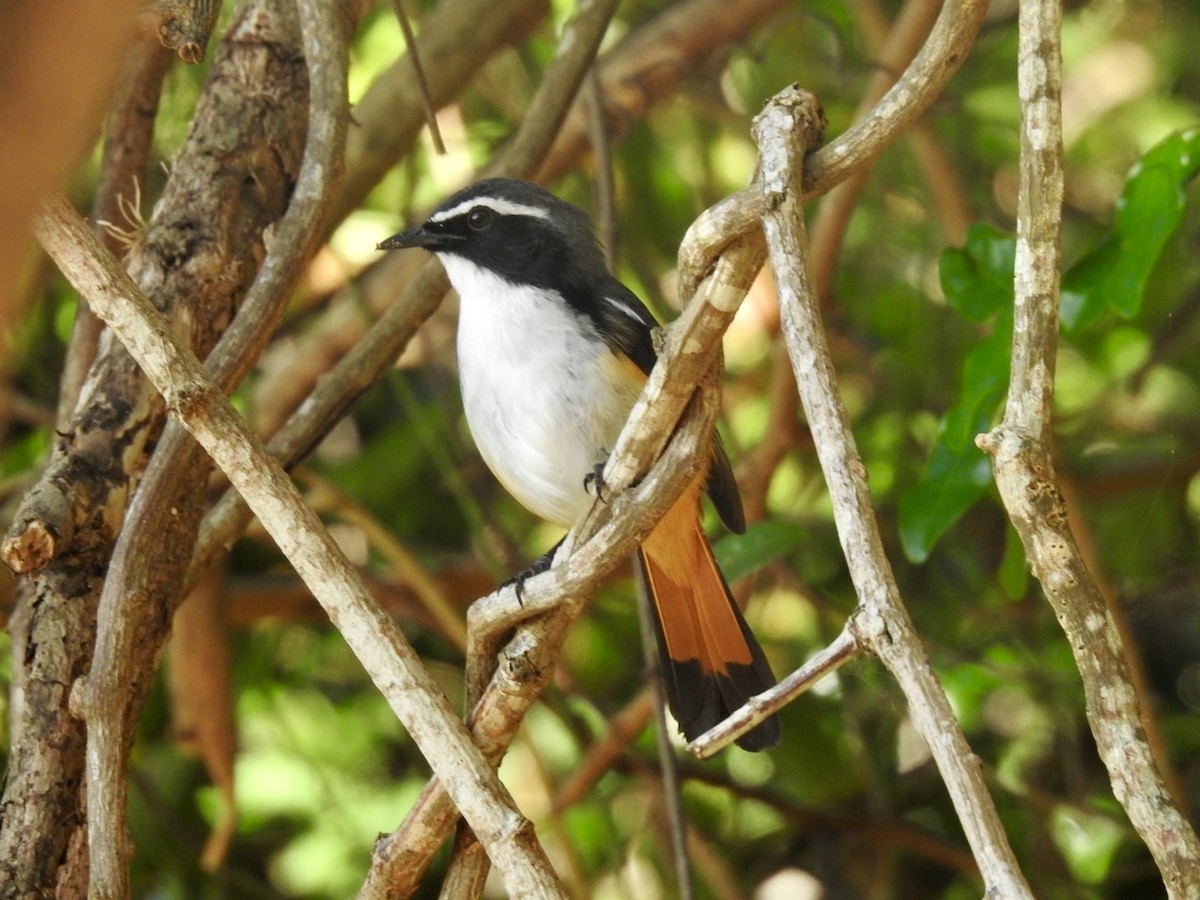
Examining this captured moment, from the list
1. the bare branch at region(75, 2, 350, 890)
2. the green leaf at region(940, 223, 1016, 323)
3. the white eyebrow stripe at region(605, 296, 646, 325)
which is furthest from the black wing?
the bare branch at region(75, 2, 350, 890)

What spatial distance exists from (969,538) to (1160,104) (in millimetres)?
1700

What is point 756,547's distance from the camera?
317 centimetres

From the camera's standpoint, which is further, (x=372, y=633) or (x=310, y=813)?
(x=310, y=813)

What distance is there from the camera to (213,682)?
363cm

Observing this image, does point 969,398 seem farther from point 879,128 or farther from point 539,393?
point 879,128

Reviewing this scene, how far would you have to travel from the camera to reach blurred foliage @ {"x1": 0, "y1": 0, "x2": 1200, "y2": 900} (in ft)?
13.8

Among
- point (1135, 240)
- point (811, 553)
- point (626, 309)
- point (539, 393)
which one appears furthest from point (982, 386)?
point (811, 553)

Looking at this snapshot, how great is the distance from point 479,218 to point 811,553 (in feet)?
6.15

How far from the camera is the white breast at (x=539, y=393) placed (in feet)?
10.1

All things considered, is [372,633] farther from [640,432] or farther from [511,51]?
[511,51]

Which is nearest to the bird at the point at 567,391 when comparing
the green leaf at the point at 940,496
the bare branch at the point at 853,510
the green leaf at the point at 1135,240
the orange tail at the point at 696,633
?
the orange tail at the point at 696,633

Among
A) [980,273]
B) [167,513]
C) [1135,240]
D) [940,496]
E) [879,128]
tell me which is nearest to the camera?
[879,128]

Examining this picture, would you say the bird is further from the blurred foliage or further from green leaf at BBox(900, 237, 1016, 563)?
the blurred foliage

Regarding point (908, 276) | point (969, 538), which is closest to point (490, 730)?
point (969, 538)
